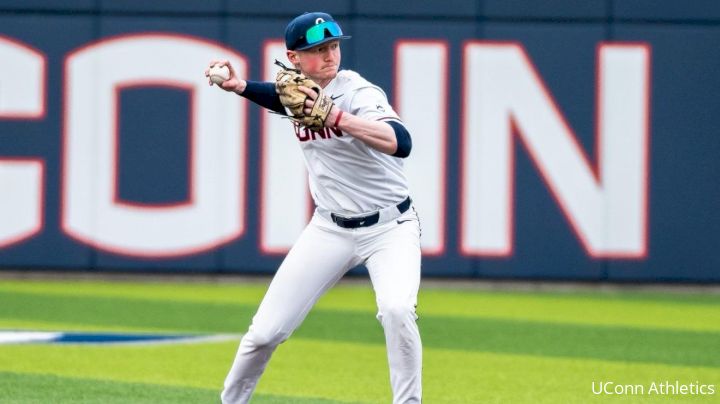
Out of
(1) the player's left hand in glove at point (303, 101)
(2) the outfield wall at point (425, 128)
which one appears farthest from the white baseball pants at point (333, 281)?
(2) the outfield wall at point (425, 128)

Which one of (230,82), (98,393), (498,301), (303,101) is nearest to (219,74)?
(230,82)

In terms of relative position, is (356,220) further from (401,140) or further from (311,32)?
(311,32)

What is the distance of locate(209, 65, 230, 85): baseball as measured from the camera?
21.6ft

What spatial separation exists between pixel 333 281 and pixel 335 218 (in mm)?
321

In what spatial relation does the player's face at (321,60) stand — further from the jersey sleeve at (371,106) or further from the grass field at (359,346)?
the grass field at (359,346)

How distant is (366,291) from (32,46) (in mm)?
4675

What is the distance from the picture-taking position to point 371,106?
6684 mm

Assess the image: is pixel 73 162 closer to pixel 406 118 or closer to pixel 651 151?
pixel 406 118

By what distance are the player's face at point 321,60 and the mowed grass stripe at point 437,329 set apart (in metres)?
4.29

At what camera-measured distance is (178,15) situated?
1571cm

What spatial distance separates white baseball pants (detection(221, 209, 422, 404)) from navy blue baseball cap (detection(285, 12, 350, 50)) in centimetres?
89

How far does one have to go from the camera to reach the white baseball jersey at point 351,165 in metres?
6.81

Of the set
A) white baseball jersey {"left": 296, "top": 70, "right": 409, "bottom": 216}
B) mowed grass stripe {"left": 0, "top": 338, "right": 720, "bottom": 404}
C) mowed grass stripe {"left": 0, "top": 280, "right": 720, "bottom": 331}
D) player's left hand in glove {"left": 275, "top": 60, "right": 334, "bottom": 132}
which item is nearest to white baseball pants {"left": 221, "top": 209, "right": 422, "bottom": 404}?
white baseball jersey {"left": 296, "top": 70, "right": 409, "bottom": 216}

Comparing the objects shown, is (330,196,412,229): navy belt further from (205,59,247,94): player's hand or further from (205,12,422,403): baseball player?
(205,59,247,94): player's hand
